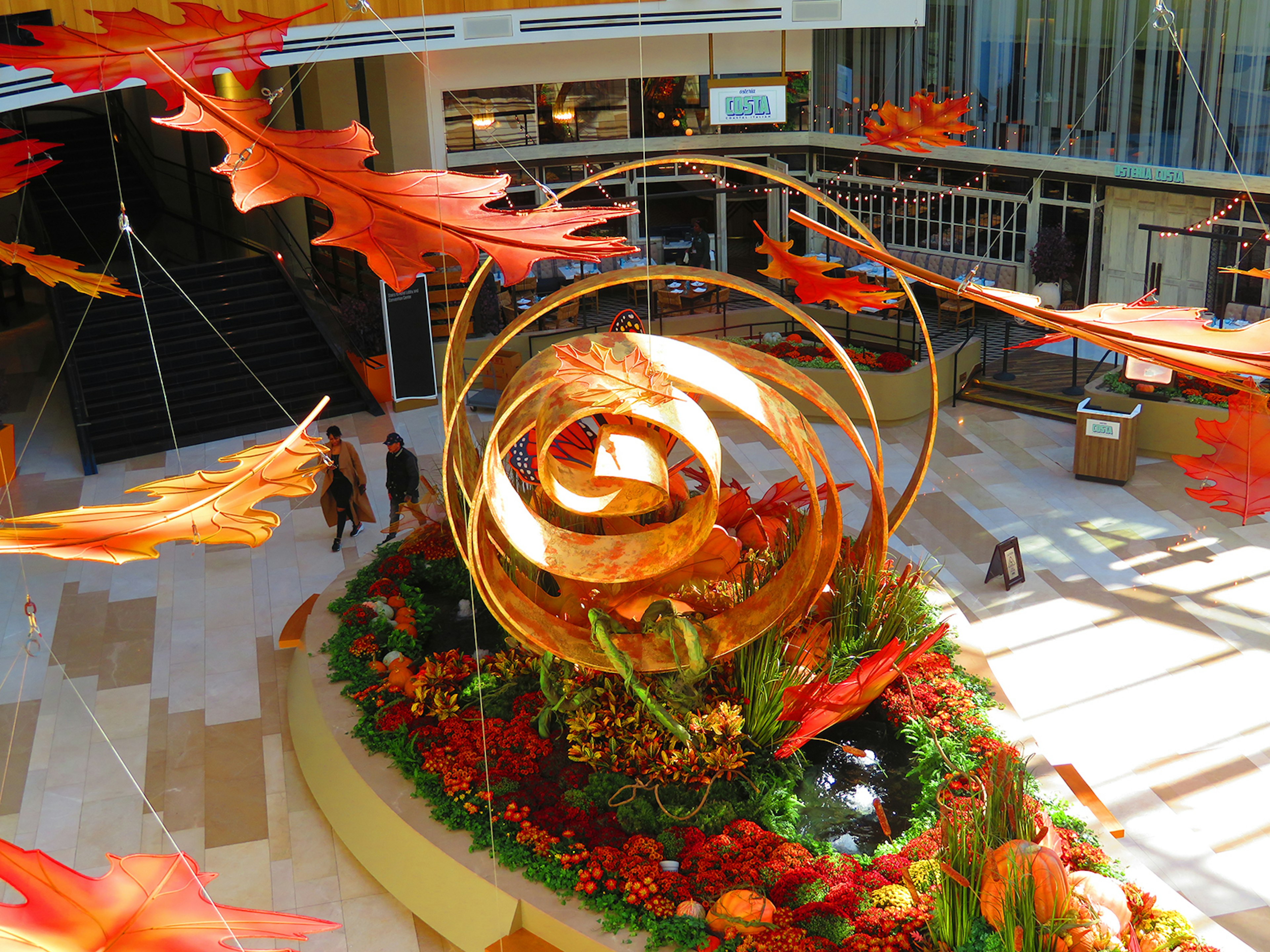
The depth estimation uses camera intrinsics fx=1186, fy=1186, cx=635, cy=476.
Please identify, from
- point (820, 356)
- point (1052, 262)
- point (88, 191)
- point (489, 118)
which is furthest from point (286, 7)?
point (1052, 262)

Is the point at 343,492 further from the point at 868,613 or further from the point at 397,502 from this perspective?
the point at 868,613

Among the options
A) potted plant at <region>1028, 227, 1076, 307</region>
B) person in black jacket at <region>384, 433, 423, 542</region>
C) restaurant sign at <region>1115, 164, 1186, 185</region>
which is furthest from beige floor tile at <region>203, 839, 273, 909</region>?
restaurant sign at <region>1115, 164, 1186, 185</region>

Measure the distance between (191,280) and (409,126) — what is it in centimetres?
421

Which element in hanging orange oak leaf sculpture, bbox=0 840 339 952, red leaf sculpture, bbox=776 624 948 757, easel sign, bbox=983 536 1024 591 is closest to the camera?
hanging orange oak leaf sculpture, bbox=0 840 339 952

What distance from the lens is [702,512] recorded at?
736 cm

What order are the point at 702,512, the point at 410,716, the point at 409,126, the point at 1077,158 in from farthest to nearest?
the point at 1077,158 < the point at 409,126 < the point at 410,716 < the point at 702,512

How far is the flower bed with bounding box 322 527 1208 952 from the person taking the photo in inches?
267

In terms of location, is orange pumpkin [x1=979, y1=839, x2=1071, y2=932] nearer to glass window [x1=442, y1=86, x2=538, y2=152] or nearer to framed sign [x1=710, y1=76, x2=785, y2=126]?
framed sign [x1=710, y1=76, x2=785, y2=126]

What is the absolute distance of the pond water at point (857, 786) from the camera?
25.3 ft

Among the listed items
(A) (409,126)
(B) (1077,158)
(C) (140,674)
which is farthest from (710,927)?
(B) (1077,158)

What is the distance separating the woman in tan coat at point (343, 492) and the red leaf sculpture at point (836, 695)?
593 cm

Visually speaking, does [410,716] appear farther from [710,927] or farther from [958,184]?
[958,184]

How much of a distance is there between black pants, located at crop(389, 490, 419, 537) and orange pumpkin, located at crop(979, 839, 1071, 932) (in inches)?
288

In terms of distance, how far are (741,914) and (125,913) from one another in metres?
4.01
